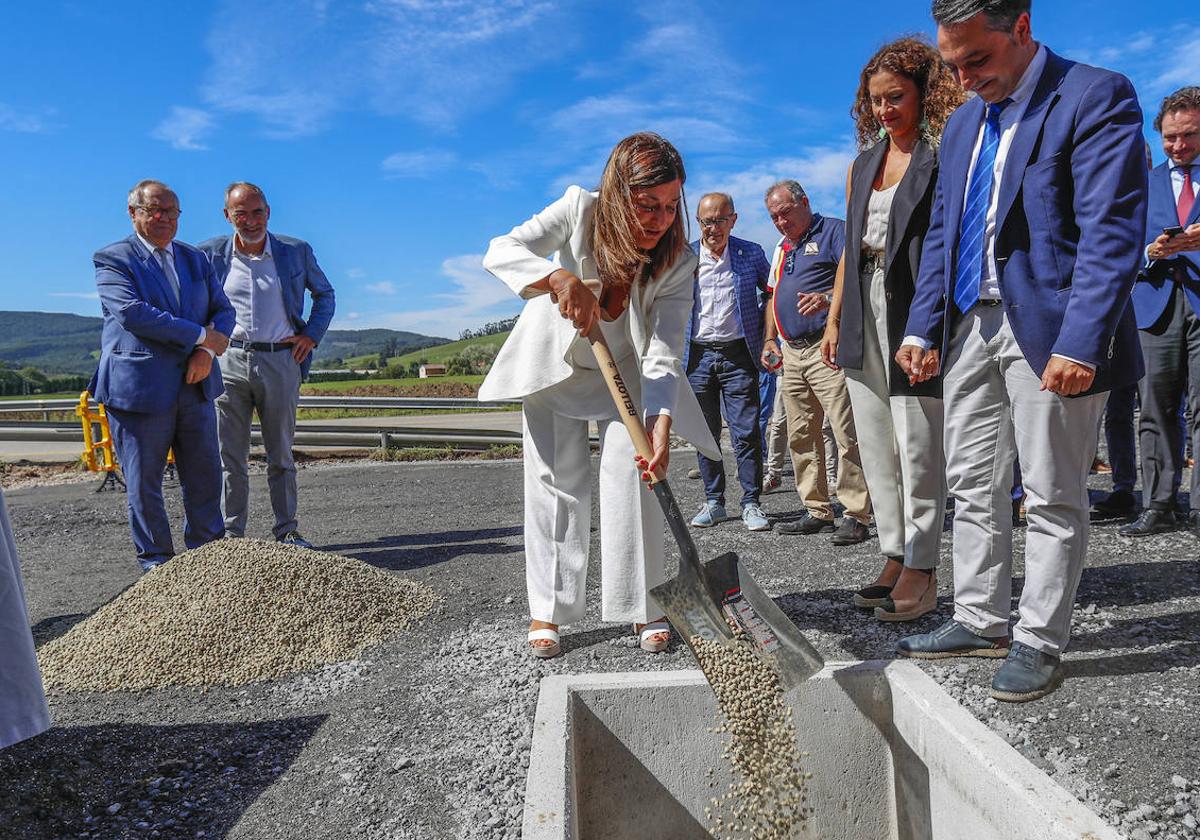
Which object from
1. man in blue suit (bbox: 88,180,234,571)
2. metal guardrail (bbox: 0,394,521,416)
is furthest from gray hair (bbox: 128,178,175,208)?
metal guardrail (bbox: 0,394,521,416)

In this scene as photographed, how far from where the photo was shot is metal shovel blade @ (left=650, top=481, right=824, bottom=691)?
8.50 ft

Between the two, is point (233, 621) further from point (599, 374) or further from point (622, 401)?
point (622, 401)

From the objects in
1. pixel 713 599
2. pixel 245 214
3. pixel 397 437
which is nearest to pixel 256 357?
pixel 245 214

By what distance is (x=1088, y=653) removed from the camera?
2994 millimetres

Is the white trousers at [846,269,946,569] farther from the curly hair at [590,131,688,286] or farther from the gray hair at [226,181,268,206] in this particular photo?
the gray hair at [226,181,268,206]

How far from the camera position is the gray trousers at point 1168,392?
4.60 metres

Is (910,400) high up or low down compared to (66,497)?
up

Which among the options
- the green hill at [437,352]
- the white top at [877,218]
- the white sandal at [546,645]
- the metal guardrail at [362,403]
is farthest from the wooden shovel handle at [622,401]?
the green hill at [437,352]

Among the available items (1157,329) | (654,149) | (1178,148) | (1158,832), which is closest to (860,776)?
(1158,832)

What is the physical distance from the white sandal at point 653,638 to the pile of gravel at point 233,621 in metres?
1.27

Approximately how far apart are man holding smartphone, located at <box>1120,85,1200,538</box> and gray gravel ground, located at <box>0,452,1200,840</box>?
1.07ft

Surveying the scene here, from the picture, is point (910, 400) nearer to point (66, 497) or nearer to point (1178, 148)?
point (1178, 148)

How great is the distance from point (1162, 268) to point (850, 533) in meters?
Result: 2.23

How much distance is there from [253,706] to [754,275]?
13.2 feet
